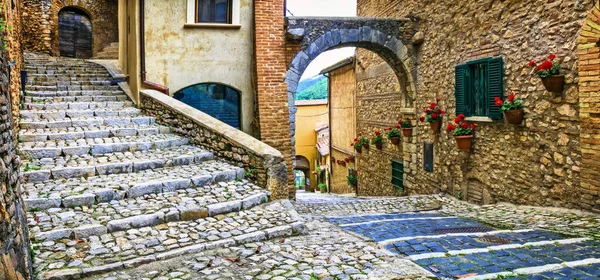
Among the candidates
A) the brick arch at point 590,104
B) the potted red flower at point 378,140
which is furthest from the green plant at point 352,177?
the brick arch at point 590,104

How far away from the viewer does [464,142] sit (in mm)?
8477

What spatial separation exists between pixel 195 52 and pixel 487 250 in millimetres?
7901

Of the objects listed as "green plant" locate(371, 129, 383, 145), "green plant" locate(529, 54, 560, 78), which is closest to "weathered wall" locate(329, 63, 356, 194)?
"green plant" locate(371, 129, 383, 145)

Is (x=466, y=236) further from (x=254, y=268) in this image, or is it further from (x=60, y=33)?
(x=60, y=33)

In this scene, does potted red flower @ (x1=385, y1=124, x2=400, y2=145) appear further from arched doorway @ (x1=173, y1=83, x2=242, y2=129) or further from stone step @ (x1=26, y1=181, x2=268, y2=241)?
stone step @ (x1=26, y1=181, x2=268, y2=241)

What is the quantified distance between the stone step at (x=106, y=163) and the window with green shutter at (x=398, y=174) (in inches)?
245

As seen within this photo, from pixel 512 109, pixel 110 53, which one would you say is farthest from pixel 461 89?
pixel 110 53

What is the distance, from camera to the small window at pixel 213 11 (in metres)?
10.2

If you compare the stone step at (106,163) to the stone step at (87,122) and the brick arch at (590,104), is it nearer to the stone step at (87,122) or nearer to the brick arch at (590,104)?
the stone step at (87,122)

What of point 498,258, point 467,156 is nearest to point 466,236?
point 498,258

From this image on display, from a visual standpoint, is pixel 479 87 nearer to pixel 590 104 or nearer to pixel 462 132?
pixel 462 132

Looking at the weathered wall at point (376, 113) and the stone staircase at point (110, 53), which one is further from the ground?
the stone staircase at point (110, 53)

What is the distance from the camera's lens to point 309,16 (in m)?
10.2

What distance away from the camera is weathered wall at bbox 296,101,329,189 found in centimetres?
2552
